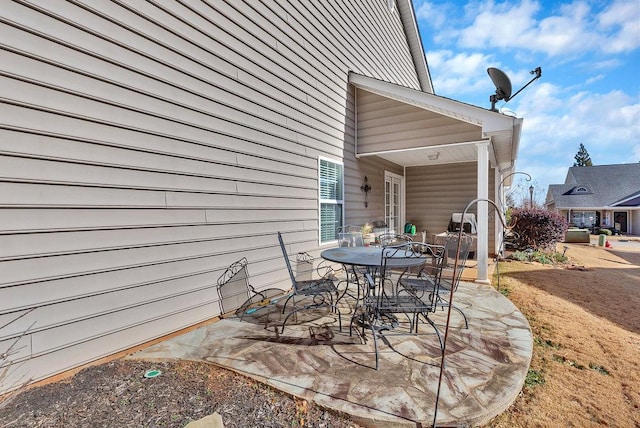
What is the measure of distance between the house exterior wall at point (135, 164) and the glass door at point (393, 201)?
417 centimetres

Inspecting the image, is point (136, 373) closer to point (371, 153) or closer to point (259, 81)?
point (259, 81)

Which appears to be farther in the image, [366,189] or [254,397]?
[366,189]

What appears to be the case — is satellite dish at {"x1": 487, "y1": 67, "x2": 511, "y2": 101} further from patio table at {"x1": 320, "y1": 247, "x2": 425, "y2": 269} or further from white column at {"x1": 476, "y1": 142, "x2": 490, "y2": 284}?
patio table at {"x1": 320, "y1": 247, "x2": 425, "y2": 269}

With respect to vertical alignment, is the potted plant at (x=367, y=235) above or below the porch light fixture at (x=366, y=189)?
below

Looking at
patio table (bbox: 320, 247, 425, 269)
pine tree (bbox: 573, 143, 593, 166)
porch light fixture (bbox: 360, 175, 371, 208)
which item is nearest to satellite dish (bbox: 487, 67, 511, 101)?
porch light fixture (bbox: 360, 175, 371, 208)

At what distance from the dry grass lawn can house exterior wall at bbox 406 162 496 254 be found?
3050mm

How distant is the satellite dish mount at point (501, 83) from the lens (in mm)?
5822

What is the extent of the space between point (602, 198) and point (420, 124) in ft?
92.9

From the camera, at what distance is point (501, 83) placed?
589cm

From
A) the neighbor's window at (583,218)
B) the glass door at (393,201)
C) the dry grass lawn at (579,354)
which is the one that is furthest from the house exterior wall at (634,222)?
the glass door at (393,201)

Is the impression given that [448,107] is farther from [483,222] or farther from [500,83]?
[483,222]

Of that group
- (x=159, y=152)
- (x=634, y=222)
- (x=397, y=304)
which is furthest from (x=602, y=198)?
(x=159, y=152)

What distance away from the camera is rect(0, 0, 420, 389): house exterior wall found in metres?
2.07

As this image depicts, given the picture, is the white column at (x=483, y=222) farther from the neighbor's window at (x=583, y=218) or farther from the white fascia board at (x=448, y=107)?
the neighbor's window at (x=583, y=218)
